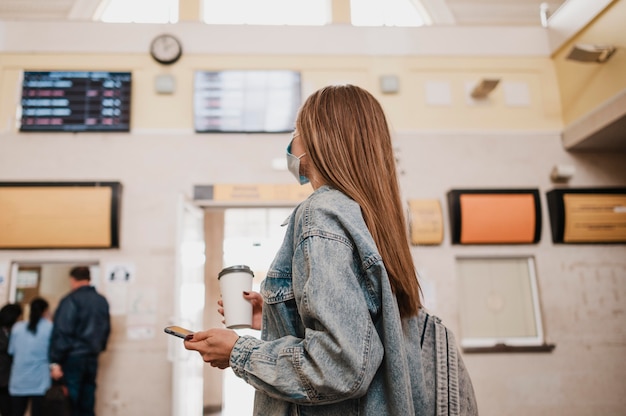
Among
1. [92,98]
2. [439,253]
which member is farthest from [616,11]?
[92,98]

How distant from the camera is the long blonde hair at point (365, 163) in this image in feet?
3.21

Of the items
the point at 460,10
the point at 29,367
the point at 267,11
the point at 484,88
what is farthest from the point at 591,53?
the point at 29,367

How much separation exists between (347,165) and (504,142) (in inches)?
154

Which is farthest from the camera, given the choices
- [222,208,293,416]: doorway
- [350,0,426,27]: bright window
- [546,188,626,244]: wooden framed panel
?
[222,208,293,416]: doorway

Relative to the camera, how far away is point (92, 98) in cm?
427

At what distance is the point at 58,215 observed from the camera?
4.02 m

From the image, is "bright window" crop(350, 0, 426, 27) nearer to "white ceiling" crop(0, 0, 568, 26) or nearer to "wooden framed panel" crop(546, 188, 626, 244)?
"white ceiling" crop(0, 0, 568, 26)

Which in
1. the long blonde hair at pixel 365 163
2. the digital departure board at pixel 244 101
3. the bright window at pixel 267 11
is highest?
the bright window at pixel 267 11

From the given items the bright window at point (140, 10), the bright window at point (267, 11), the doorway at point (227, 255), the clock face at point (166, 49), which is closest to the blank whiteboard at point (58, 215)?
the clock face at point (166, 49)

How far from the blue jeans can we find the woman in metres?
3.15

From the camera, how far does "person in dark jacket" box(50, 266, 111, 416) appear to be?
357 centimetres

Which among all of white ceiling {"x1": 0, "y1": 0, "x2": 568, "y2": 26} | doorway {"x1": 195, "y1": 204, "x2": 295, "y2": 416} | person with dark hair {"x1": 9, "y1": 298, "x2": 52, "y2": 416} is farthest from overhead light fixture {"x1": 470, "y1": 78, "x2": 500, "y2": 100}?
person with dark hair {"x1": 9, "y1": 298, "x2": 52, "y2": 416}

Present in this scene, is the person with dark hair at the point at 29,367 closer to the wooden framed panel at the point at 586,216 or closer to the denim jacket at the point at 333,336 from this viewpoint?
the denim jacket at the point at 333,336

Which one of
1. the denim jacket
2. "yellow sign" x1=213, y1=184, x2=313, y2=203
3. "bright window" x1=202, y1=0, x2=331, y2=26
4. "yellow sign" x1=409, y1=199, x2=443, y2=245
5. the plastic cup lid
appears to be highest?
"bright window" x1=202, y1=0, x2=331, y2=26
